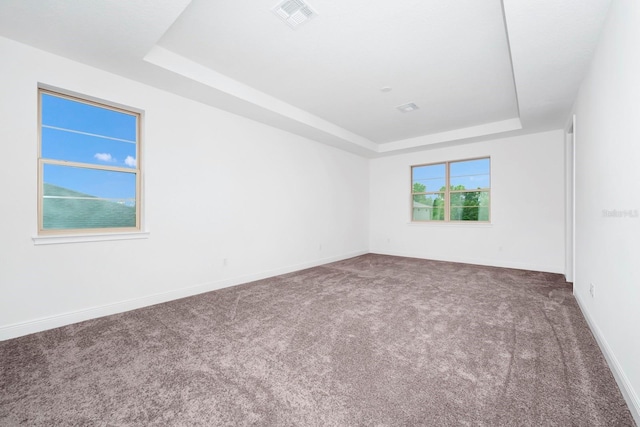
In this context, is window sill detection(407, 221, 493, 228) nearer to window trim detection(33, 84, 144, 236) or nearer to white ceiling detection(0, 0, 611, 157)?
white ceiling detection(0, 0, 611, 157)

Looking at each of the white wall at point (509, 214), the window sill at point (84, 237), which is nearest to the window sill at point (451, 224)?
the white wall at point (509, 214)

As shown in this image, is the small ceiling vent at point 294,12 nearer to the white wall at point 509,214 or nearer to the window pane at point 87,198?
the window pane at point 87,198

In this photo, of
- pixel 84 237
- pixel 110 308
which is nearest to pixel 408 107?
pixel 84 237

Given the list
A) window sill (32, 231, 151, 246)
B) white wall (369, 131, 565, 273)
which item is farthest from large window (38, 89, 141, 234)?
white wall (369, 131, 565, 273)

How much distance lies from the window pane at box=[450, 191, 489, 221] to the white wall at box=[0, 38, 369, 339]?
288 cm

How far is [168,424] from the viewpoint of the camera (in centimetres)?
142

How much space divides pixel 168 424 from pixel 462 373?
184cm

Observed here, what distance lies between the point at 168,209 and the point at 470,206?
5.82m

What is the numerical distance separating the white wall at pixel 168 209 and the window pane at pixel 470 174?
2862 millimetres

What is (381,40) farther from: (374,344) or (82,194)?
(82,194)

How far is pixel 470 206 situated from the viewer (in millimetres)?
5934

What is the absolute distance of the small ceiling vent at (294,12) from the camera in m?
2.20

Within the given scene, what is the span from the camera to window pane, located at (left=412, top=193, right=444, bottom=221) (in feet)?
20.8

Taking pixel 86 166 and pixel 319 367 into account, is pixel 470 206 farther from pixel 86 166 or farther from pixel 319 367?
pixel 86 166
